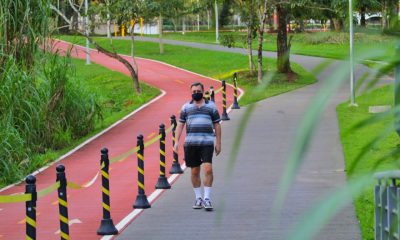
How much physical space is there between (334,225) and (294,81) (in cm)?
2876

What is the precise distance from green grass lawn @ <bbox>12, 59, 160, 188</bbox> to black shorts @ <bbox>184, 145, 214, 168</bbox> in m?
5.46

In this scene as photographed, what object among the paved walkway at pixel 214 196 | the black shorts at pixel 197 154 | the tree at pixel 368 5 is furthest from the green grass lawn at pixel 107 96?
the tree at pixel 368 5

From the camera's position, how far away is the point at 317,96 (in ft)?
4.47

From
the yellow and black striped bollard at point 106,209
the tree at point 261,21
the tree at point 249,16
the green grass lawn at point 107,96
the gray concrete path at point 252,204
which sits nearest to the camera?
the gray concrete path at point 252,204

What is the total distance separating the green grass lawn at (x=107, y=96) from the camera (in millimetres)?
21703

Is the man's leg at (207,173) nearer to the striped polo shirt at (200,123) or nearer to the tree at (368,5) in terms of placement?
the striped polo shirt at (200,123)

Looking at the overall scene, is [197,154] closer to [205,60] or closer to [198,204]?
[198,204]

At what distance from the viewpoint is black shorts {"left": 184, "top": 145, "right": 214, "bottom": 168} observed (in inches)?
530

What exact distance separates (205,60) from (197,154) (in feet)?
140

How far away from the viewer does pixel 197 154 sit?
13531 mm

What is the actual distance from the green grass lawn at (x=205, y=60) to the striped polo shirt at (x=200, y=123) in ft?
74.1

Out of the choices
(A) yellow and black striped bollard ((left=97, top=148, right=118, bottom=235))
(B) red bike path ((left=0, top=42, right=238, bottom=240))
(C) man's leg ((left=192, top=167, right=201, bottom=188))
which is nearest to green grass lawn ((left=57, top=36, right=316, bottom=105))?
(B) red bike path ((left=0, top=42, right=238, bottom=240))

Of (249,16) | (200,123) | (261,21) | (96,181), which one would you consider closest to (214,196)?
(200,123)

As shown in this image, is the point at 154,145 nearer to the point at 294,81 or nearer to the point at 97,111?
the point at 97,111
